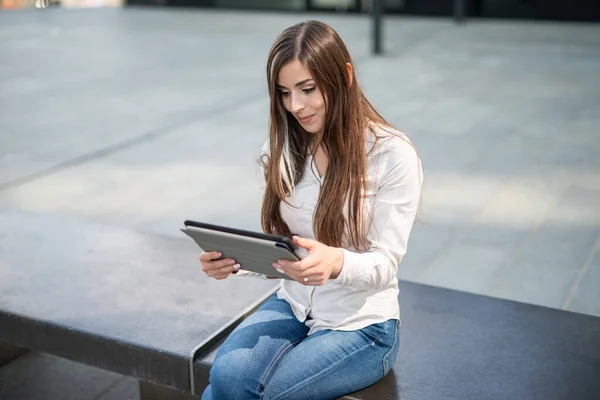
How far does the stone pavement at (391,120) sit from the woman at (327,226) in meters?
1.57

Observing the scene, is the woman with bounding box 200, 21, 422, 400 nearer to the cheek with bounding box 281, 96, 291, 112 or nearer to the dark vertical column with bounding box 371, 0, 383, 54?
the cheek with bounding box 281, 96, 291, 112

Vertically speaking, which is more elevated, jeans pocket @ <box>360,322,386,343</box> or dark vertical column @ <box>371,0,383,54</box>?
jeans pocket @ <box>360,322,386,343</box>

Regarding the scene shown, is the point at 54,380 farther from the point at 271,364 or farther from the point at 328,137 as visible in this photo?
the point at 328,137

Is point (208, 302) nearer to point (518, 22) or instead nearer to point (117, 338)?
point (117, 338)

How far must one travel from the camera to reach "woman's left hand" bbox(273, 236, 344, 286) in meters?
2.48

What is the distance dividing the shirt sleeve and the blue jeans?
0.19 m

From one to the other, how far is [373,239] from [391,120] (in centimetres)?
581

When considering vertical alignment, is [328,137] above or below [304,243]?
above

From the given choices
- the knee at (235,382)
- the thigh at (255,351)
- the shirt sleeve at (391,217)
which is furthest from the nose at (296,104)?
the knee at (235,382)

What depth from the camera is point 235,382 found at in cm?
257

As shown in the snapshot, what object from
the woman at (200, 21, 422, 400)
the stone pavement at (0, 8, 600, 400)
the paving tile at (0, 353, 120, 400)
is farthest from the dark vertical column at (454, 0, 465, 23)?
the woman at (200, 21, 422, 400)

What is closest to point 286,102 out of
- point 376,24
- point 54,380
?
point 54,380

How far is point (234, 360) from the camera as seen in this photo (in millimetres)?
2615

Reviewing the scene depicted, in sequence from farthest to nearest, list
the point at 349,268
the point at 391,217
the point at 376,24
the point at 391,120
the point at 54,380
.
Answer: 1. the point at 376,24
2. the point at 391,120
3. the point at 54,380
4. the point at 391,217
5. the point at 349,268
